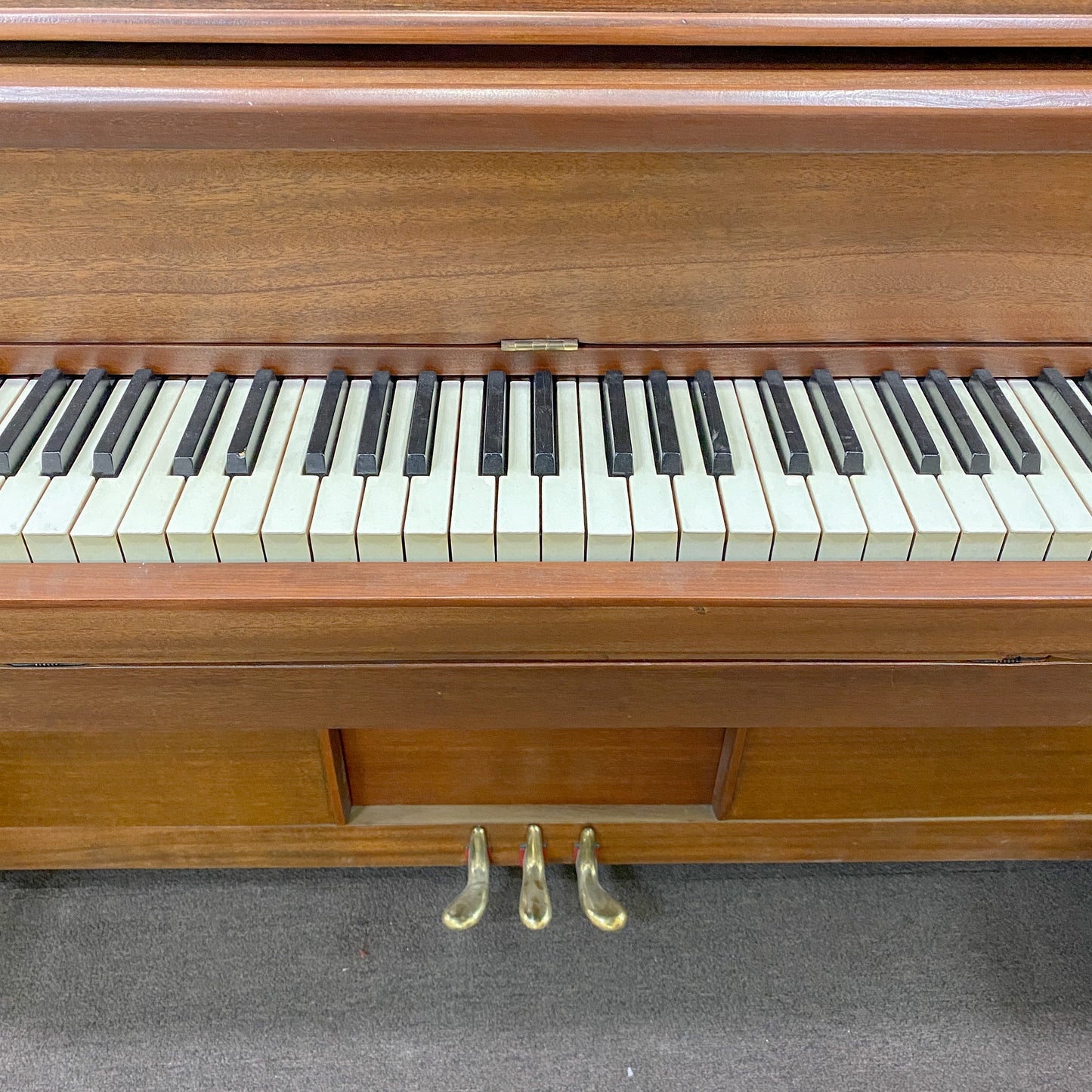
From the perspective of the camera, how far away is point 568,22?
0.83 meters

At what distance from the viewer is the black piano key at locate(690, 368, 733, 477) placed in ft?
2.96

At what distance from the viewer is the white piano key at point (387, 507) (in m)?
0.85

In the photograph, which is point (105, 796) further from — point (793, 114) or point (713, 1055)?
point (793, 114)

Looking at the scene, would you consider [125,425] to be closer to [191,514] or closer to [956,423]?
[191,514]

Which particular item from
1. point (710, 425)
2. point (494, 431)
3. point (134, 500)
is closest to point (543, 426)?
point (494, 431)

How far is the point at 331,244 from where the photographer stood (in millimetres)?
934

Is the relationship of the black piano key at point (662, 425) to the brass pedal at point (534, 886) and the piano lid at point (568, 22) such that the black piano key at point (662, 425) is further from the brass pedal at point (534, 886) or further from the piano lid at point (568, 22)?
the brass pedal at point (534, 886)

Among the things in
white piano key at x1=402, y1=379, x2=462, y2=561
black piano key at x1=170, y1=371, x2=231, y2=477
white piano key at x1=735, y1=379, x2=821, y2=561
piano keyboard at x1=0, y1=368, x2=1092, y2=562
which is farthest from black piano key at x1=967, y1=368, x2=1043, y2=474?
black piano key at x1=170, y1=371, x2=231, y2=477

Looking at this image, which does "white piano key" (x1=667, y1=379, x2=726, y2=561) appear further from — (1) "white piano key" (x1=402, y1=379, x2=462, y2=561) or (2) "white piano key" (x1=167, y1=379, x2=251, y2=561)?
(2) "white piano key" (x1=167, y1=379, x2=251, y2=561)

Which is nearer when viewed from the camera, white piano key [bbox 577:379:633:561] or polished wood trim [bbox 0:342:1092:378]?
white piano key [bbox 577:379:633:561]

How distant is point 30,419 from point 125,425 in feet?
0.31

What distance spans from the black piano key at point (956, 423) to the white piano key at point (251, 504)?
66 cm

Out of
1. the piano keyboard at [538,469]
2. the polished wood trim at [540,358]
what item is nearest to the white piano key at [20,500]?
the piano keyboard at [538,469]

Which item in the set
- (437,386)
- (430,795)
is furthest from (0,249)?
(430,795)
